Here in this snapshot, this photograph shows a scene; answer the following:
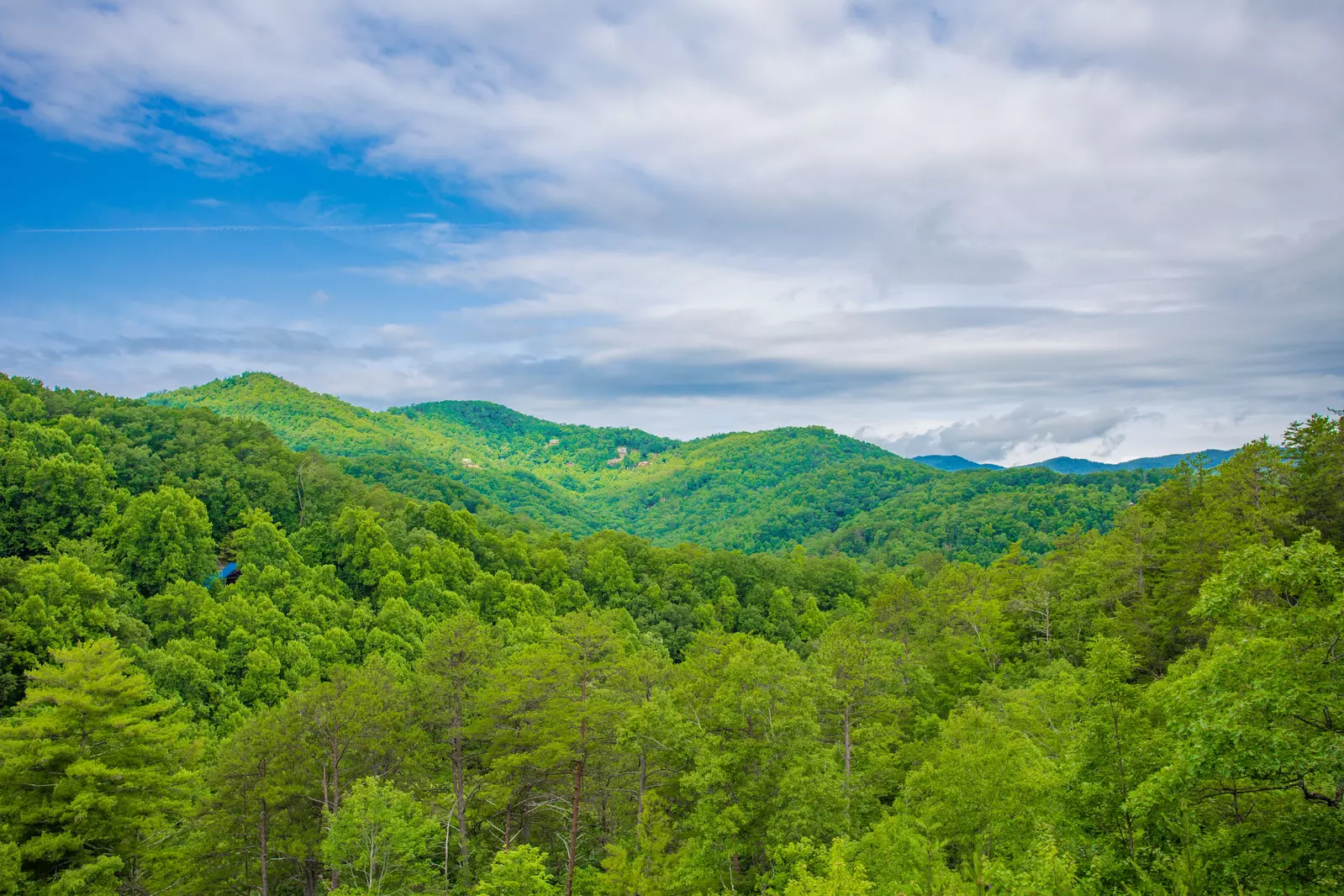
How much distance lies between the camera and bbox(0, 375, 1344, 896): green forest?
11.6 metres

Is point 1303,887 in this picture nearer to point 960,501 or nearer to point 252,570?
point 252,570

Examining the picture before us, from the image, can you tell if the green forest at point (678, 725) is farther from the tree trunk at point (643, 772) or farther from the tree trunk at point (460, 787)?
the tree trunk at point (643, 772)

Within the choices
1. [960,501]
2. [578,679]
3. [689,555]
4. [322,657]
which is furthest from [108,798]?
[960,501]

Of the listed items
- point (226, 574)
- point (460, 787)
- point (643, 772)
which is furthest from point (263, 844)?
point (226, 574)

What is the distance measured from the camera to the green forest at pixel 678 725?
11602mm

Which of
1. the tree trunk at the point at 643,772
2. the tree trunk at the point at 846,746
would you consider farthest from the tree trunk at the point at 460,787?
the tree trunk at the point at 846,746

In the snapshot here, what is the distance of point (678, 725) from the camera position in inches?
897

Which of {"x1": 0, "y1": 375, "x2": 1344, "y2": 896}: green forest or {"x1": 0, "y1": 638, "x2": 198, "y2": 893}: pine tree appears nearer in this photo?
{"x1": 0, "y1": 375, "x2": 1344, "y2": 896}: green forest

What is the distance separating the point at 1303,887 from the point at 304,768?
2805 centimetres

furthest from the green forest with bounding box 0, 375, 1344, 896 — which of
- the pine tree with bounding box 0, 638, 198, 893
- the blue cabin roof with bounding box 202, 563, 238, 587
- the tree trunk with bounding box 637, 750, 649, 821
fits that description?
the blue cabin roof with bounding box 202, 563, 238, 587

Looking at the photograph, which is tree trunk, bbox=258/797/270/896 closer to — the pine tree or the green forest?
the green forest

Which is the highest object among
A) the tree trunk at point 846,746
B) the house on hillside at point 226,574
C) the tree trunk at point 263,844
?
the house on hillside at point 226,574

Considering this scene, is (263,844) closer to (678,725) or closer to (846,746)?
(678,725)

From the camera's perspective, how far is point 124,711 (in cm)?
2452
